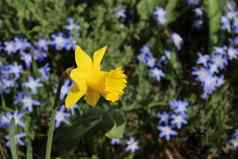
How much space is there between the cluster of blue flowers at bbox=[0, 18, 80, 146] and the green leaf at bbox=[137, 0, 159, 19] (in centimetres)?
39

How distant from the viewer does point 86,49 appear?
103 inches

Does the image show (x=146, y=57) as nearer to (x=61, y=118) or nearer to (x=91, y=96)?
(x=61, y=118)

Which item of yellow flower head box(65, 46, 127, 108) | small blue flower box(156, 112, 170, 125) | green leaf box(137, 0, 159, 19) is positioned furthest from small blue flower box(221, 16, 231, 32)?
yellow flower head box(65, 46, 127, 108)

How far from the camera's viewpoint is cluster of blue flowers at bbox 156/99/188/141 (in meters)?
2.44

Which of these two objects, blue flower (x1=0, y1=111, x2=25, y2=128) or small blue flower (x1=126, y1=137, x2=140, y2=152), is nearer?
blue flower (x1=0, y1=111, x2=25, y2=128)

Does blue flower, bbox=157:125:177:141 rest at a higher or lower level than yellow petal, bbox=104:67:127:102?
higher

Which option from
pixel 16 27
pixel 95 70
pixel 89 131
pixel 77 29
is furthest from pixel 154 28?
pixel 95 70

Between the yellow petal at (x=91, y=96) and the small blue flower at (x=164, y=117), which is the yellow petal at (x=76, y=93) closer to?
the yellow petal at (x=91, y=96)

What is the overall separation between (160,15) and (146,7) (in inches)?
5.1

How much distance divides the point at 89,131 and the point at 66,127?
0.13 meters

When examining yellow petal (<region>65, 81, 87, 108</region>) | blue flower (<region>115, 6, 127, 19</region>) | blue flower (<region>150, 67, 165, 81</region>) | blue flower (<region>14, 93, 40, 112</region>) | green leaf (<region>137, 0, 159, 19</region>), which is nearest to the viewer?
yellow petal (<region>65, 81, 87, 108</region>)

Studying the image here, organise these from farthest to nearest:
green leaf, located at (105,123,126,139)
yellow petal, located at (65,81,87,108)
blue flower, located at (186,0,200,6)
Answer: blue flower, located at (186,0,200,6), green leaf, located at (105,123,126,139), yellow petal, located at (65,81,87,108)

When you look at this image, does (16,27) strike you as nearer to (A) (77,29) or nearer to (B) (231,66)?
(A) (77,29)

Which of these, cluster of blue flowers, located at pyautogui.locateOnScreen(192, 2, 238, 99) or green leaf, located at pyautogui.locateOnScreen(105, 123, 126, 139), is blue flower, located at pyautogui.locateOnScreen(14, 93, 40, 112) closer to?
green leaf, located at pyautogui.locateOnScreen(105, 123, 126, 139)
